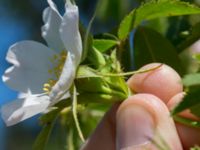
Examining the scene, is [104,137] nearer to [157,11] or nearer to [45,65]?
[45,65]

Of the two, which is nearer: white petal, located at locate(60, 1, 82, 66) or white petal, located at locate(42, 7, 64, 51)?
white petal, located at locate(60, 1, 82, 66)

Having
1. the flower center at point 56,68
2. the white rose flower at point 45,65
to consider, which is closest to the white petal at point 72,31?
the white rose flower at point 45,65

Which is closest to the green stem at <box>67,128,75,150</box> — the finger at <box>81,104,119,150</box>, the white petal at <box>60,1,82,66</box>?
the finger at <box>81,104,119,150</box>

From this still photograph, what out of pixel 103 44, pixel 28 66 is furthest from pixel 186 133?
pixel 28 66

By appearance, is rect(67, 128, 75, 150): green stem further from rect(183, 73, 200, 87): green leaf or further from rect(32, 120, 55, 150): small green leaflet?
rect(183, 73, 200, 87): green leaf

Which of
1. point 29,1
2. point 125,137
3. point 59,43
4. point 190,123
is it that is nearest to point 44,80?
point 59,43

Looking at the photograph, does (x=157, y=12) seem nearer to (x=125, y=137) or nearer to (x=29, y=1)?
(x=125, y=137)

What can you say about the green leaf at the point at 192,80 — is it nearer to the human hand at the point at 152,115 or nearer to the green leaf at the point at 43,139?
the human hand at the point at 152,115
